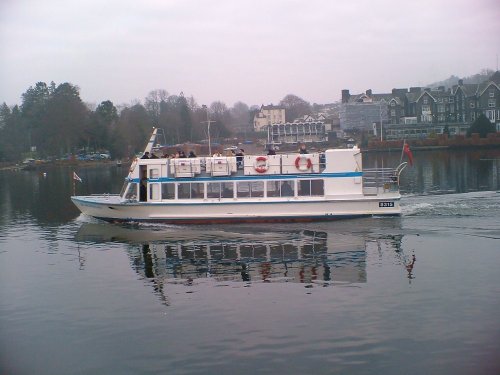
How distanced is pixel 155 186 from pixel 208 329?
15573mm

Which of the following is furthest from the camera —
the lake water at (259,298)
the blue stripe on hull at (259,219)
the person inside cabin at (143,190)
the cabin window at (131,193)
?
the cabin window at (131,193)

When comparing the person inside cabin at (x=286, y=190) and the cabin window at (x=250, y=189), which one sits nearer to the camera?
the person inside cabin at (x=286, y=190)

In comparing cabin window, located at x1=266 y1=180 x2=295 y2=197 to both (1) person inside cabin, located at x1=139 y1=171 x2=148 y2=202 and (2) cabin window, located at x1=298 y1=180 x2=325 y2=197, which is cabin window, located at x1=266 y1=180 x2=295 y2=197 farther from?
(1) person inside cabin, located at x1=139 y1=171 x2=148 y2=202

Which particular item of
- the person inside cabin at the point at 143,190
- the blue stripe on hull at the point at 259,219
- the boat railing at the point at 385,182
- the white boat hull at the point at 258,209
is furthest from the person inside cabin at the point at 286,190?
the person inside cabin at the point at 143,190

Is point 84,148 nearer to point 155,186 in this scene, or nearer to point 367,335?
point 155,186

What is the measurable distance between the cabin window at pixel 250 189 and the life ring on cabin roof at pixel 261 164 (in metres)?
0.63

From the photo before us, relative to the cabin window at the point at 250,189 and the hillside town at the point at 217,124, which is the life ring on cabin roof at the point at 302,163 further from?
the hillside town at the point at 217,124

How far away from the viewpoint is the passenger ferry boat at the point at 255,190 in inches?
1073

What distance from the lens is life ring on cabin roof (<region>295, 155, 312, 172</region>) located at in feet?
91.0

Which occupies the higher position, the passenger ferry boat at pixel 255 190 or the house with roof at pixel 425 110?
the house with roof at pixel 425 110

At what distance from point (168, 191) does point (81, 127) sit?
235 ft

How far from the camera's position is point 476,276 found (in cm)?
1719

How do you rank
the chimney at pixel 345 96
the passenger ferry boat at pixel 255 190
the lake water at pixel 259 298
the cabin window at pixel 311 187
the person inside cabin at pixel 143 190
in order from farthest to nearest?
the chimney at pixel 345 96 < the person inside cabin at pixel 143 190 < the cabin window at pixel 311 187 < the passenger ferry boat at pixel 255 190 < the lake water at pixel 259 298

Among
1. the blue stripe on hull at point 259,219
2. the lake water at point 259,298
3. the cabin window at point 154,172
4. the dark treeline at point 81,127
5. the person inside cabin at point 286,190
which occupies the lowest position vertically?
the lake water at point 259,298
